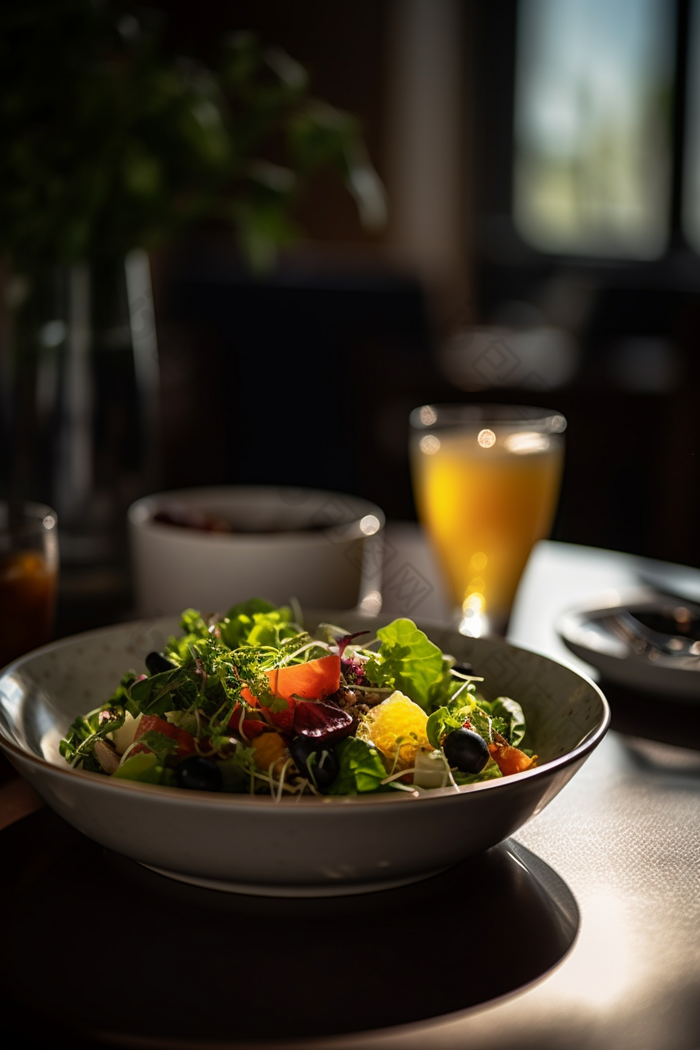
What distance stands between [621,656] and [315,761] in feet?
1.56

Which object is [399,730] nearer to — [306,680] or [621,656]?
[306,680]

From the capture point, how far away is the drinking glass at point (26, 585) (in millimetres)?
1086

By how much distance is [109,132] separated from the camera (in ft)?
4.78

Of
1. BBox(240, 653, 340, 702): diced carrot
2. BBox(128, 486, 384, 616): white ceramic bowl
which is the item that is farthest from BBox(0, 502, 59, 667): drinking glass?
BBox(240, 653, 340, 702): diced carrot

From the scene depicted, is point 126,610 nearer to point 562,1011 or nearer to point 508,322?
point 562,1011

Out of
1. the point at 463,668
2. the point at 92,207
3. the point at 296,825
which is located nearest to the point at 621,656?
the point at 463,668

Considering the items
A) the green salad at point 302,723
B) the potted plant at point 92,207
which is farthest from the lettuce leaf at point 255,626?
the potted plant at point 92,207

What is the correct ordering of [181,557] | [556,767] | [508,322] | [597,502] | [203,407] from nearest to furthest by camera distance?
[556,767] < [181,557] < [597,502] < [203,407] < [508,322]

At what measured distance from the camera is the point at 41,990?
0.63 metres

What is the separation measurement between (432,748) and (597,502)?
3.75 meters

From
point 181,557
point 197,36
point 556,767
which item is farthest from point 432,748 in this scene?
point 197,36

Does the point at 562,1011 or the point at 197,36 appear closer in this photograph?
the point at 562,1011

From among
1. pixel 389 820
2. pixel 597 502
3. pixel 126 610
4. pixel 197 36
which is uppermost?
pixel 197 36

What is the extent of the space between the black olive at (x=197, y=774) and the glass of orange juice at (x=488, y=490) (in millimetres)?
705
